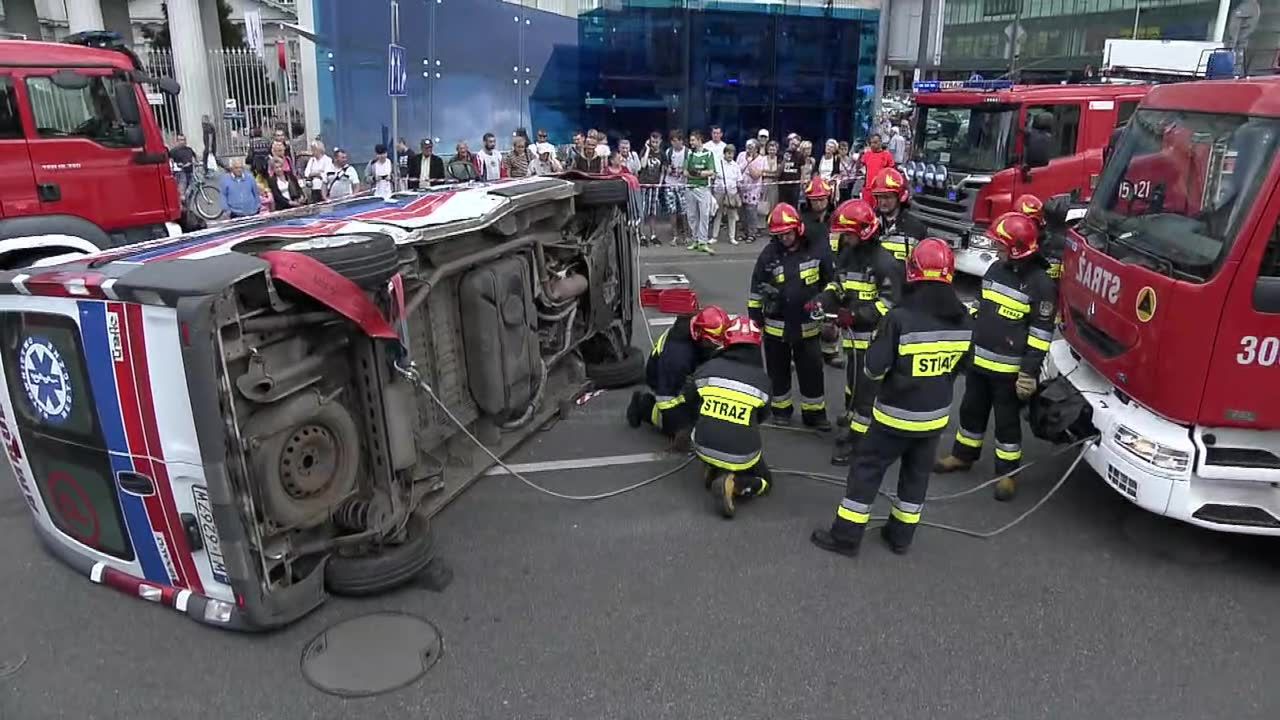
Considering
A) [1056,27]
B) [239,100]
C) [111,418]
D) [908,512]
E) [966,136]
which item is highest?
[1056,27]

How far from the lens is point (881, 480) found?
16.1 ft

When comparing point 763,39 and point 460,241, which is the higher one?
point 763,39

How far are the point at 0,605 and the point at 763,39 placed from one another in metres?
17.5

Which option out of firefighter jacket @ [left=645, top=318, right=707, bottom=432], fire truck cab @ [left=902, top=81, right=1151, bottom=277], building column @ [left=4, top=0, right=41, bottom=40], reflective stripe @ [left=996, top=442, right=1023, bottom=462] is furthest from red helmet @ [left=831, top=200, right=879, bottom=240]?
building column @ [left=4, top=0, right=41, bottom=40]

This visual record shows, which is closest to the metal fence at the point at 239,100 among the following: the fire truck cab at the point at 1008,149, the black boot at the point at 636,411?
the fire truck cab at the point at 1008,149

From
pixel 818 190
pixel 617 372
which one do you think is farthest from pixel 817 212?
pixel 617 372

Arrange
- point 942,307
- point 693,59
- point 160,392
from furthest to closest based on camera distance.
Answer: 1. point 693,59
2. point 942,307
3. point 160,392

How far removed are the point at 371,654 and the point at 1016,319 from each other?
4.17 meters

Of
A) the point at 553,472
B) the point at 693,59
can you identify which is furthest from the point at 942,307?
the point at 693,59

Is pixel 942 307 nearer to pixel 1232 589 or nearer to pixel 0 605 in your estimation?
pixel 1232 589

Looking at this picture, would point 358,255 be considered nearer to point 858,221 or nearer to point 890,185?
point 858,221

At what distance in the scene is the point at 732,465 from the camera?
211 inches

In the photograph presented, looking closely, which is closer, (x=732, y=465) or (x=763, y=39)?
(x=732, y=465)

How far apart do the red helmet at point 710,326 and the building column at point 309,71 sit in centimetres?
1133
